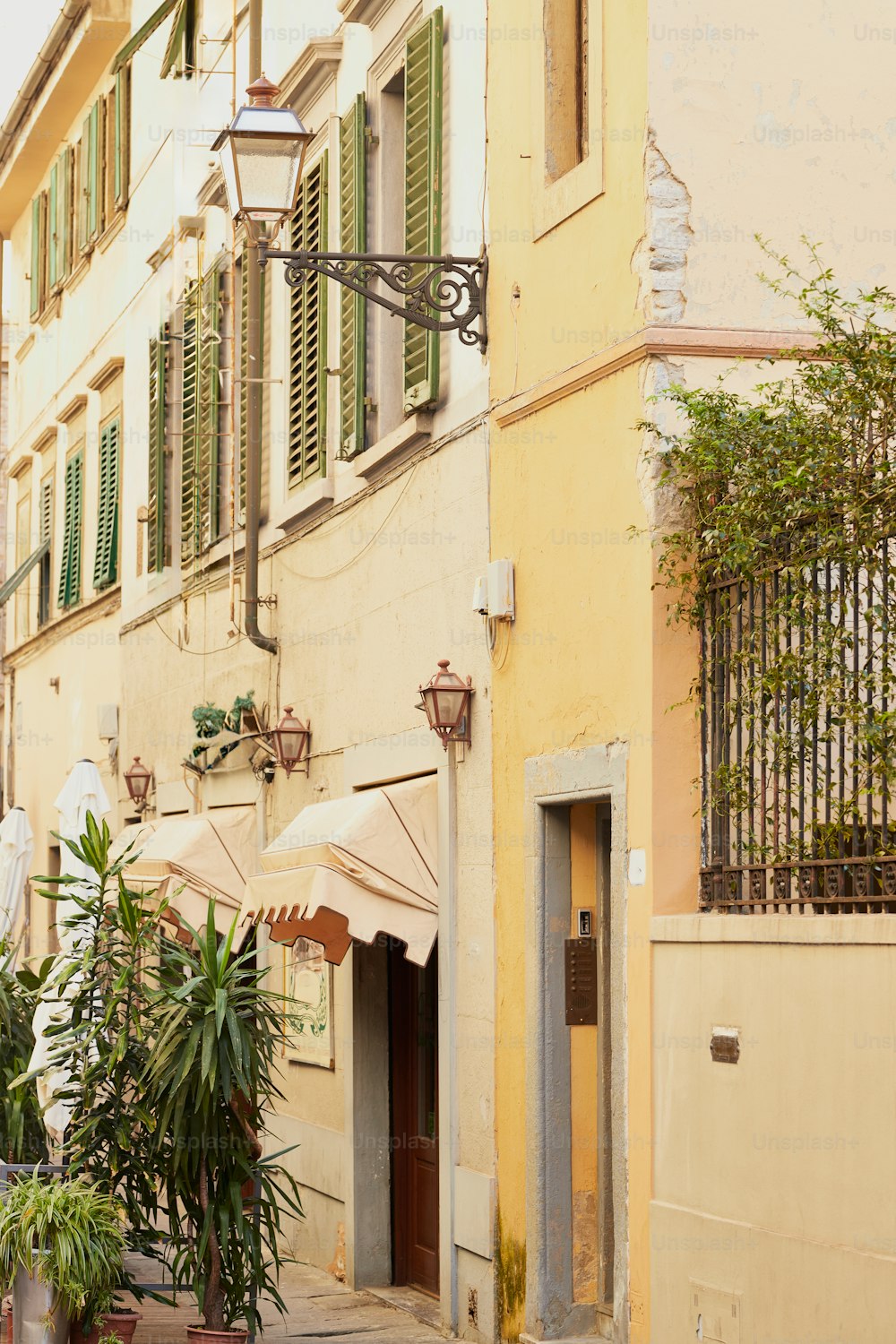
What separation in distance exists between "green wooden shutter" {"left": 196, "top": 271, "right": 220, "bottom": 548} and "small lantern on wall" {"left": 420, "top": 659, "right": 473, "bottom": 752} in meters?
5.39

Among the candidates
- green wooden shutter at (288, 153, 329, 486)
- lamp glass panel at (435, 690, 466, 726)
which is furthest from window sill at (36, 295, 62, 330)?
lamp glass panel at (435, 690, 466, 726)

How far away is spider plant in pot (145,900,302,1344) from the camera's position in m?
8.89

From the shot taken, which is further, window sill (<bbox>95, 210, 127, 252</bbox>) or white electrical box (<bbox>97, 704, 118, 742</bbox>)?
window sill (<bbox>95, 210, 127, 252</bbox>)

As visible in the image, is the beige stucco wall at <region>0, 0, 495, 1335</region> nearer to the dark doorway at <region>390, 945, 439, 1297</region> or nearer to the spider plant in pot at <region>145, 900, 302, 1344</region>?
the dark doorway at <region>390, 945, 439, 1297</region>

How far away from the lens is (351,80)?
1241 centimetres

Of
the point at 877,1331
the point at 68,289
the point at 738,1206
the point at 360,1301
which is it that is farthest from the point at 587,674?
the point at 68,289

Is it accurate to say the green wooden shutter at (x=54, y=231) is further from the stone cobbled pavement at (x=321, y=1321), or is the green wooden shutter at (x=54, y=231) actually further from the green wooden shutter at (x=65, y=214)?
the stone cobbled pavement at (x=321, y=1321)

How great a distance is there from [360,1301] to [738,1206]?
4523 millimetres

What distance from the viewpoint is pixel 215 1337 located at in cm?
889

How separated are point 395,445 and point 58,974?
10.9 feet

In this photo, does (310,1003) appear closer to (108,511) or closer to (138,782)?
(138,782)

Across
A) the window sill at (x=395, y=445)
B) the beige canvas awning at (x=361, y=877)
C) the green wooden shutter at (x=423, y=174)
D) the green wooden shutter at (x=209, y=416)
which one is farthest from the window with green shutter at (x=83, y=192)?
the beige canvas awning at (x=361, y=877)

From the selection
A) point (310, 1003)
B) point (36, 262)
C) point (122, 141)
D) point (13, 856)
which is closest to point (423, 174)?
point (310, 1003)

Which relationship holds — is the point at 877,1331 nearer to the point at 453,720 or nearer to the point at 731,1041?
the point at 731,1041
